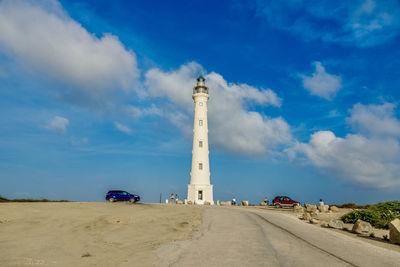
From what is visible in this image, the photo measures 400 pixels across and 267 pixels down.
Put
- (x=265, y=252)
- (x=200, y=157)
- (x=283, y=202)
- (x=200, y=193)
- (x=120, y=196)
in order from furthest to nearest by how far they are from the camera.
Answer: (x=200, y=157) < (x=200, y=193) < (x=283, y=202) < (x=120, y=196) < (x=265, y=252)

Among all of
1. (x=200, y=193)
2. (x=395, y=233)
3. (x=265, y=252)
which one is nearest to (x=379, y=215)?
(x=395, y=233)

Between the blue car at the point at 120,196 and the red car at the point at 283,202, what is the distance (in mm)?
21068

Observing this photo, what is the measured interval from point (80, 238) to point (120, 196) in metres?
24.7

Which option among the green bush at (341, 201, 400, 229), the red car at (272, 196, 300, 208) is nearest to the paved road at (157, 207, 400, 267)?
the green bush at (341, 201, 400, 229)

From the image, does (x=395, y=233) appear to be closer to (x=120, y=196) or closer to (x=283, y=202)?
(x=120, y=196)

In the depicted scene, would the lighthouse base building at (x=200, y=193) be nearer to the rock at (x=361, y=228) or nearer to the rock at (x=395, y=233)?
the rock at (x=361, y=228)

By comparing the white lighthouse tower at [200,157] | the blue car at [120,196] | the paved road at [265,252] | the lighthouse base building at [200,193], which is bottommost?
the paved road at [265,252]

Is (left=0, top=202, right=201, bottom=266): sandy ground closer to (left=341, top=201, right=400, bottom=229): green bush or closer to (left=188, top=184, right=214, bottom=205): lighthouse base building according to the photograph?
(left=341, top=201, right=400, bottom=229): green bush

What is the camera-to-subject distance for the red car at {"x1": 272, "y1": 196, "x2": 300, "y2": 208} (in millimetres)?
43666

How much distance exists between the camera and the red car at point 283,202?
43666 mm

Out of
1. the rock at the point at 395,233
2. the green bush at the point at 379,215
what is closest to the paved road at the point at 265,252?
the rock at the point at 395,233

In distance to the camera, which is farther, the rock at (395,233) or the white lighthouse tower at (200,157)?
the white lighthouse tower at (200,157)

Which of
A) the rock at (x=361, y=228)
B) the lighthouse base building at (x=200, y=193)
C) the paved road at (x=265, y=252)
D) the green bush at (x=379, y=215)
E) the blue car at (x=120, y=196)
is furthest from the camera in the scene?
the lighthouse base building at (x=200, y=193)

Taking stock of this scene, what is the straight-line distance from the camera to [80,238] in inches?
465
